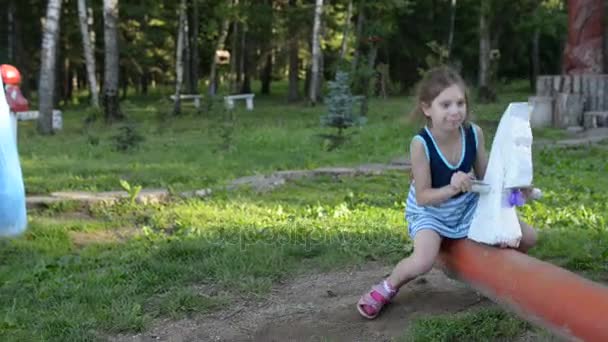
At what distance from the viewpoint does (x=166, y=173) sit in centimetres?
869

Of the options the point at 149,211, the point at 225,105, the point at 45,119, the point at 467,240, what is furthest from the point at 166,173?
the point at 225,105

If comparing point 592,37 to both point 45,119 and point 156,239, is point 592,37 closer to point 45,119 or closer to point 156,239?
point 45,119

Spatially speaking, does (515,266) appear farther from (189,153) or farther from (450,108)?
(189,153)

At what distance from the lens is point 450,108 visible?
3.46 m

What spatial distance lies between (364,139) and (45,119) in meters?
6.88

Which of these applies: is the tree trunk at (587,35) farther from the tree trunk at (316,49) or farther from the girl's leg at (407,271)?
the girl's leg at (407,271)

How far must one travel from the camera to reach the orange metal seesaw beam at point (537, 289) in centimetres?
242

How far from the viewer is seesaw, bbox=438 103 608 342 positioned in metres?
2.47

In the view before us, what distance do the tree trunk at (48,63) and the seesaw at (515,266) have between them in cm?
1232

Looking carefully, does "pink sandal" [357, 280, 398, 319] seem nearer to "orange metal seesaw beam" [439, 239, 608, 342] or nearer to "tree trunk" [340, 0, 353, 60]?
"orange metal seesaw beam" [439, 239, 608, 342]

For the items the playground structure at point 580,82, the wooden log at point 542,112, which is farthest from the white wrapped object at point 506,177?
the wooden log at point 542,112

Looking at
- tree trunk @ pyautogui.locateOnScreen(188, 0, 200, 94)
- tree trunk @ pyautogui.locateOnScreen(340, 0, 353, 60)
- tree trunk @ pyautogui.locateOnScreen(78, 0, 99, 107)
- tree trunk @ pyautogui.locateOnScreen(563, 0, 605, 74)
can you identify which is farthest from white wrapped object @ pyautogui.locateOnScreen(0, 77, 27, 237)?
tree trunk @ pyautogui.locateOnScreen(188, 0, 200, 94)

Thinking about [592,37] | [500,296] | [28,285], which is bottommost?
[28,285]

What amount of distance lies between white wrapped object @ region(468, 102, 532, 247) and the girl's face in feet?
1.08
